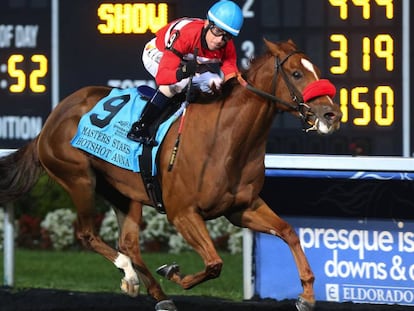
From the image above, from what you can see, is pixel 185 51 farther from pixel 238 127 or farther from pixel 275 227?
pixel 275 227

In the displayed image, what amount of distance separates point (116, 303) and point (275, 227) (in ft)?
4.70

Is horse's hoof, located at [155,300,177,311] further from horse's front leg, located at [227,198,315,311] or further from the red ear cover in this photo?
the red ear cover

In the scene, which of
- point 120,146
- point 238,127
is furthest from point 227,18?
point 120,146

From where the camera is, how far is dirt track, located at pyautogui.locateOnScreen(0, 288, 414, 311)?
7.04 m

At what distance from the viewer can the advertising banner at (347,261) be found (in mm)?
7246

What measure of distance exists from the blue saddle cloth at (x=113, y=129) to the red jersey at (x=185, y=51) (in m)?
0.25

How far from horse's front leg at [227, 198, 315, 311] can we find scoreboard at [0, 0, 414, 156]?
1.25m

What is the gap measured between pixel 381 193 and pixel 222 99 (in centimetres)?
150

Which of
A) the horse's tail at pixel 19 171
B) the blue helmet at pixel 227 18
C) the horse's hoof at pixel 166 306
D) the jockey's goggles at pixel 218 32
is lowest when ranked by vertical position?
the horse's hoof at pixel 166 306

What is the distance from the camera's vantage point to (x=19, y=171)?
23.2ft

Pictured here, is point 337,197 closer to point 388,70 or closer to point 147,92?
point 388,70

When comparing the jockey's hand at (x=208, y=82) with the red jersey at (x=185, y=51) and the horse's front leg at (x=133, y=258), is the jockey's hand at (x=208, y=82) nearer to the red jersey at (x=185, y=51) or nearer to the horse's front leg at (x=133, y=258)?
the red jersey at (x=185, y=51)


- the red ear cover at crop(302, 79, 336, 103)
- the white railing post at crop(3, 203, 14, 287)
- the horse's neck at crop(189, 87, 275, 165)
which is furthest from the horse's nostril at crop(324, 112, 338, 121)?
the white railing post at crop(3, 203, 14, 287)

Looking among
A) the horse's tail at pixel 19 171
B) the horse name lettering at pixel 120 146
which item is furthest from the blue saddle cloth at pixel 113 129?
the horse's tail at pixel 19 171
